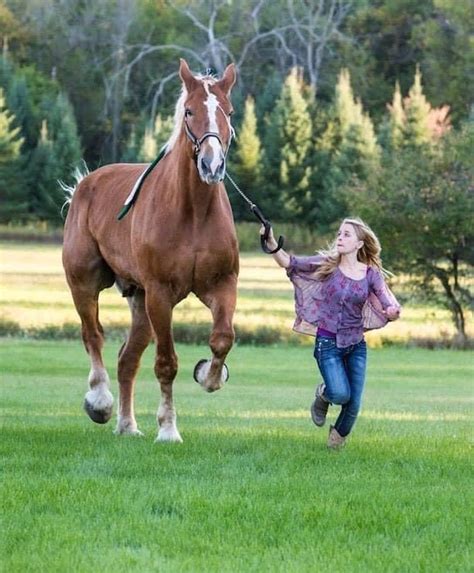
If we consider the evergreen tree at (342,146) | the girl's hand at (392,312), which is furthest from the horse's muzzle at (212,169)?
the evergreen tree at (342,146)

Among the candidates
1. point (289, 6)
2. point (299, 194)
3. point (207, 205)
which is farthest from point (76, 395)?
point (289, 6)

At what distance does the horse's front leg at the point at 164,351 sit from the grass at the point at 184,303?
27.1m

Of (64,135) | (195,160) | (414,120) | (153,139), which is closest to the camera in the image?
(195,160)

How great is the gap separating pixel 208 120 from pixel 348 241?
1.28m

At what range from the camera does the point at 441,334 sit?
37.2 meters

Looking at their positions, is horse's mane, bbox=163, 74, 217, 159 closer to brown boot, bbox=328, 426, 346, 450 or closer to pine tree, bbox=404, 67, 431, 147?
brown boot, bbox=328, 426, 346, 450

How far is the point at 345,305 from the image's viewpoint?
9531 mm

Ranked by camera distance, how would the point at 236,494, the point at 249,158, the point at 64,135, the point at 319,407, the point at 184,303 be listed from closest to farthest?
1. the point at 236,494
2. the point at 319,407
3. the point at 184,303
4. the point at 64,135
5. the point at 249,158

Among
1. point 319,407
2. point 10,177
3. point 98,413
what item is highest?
point 319,407

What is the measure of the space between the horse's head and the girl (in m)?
0.92

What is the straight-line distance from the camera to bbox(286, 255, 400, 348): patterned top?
31.1 ft

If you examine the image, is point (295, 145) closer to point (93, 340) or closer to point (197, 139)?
point (93, 340)

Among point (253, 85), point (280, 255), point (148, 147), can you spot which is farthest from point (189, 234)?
point (253, 85)

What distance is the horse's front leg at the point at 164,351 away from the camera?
33.0ft
